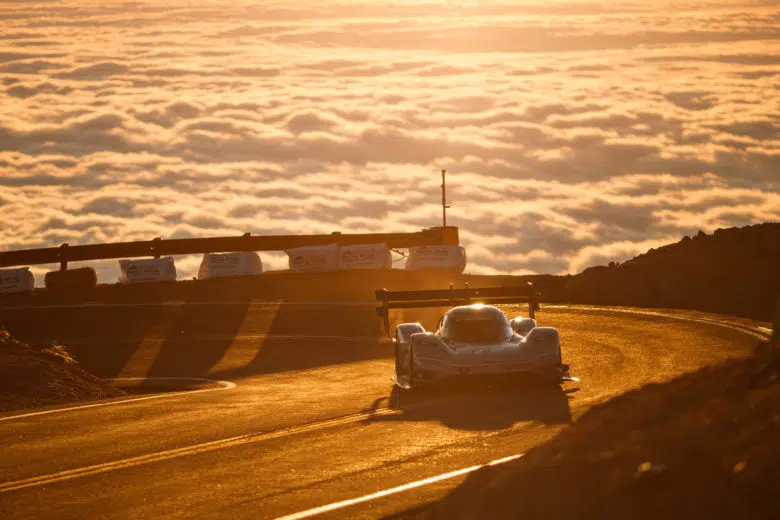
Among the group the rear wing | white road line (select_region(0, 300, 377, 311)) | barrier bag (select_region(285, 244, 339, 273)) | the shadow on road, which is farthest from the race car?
barrier bag (select_region(285, 244, 339, 273))

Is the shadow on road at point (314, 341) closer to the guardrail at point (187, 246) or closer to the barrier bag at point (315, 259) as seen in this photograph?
the barrier bag at point (315, 259)

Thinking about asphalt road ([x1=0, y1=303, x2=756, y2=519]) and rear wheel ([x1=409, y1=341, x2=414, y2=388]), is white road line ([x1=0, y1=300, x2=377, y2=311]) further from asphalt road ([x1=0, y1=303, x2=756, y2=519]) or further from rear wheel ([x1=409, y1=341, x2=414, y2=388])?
rear wheel ([x1=409, y1=341, x2=414, y2=388])

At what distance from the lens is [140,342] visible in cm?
3422

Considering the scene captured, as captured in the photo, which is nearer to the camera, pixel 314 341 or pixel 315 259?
pixel 314 341

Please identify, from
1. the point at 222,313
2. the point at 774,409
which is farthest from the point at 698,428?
the point at 222,313

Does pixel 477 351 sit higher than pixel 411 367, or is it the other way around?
pixel 477 351

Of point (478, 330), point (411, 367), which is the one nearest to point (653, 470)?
point (411, 367)

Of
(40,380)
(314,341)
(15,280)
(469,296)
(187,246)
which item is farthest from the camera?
(187,246)

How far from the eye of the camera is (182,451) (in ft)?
51.0

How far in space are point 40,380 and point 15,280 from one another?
21.3 meters

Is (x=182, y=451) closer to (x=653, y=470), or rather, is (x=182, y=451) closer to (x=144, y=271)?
(x=653, y=470)

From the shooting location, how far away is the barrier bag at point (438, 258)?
150ft

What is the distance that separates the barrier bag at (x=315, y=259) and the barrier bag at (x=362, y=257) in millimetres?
263

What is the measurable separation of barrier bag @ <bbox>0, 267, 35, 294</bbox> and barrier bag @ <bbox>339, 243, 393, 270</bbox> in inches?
433
